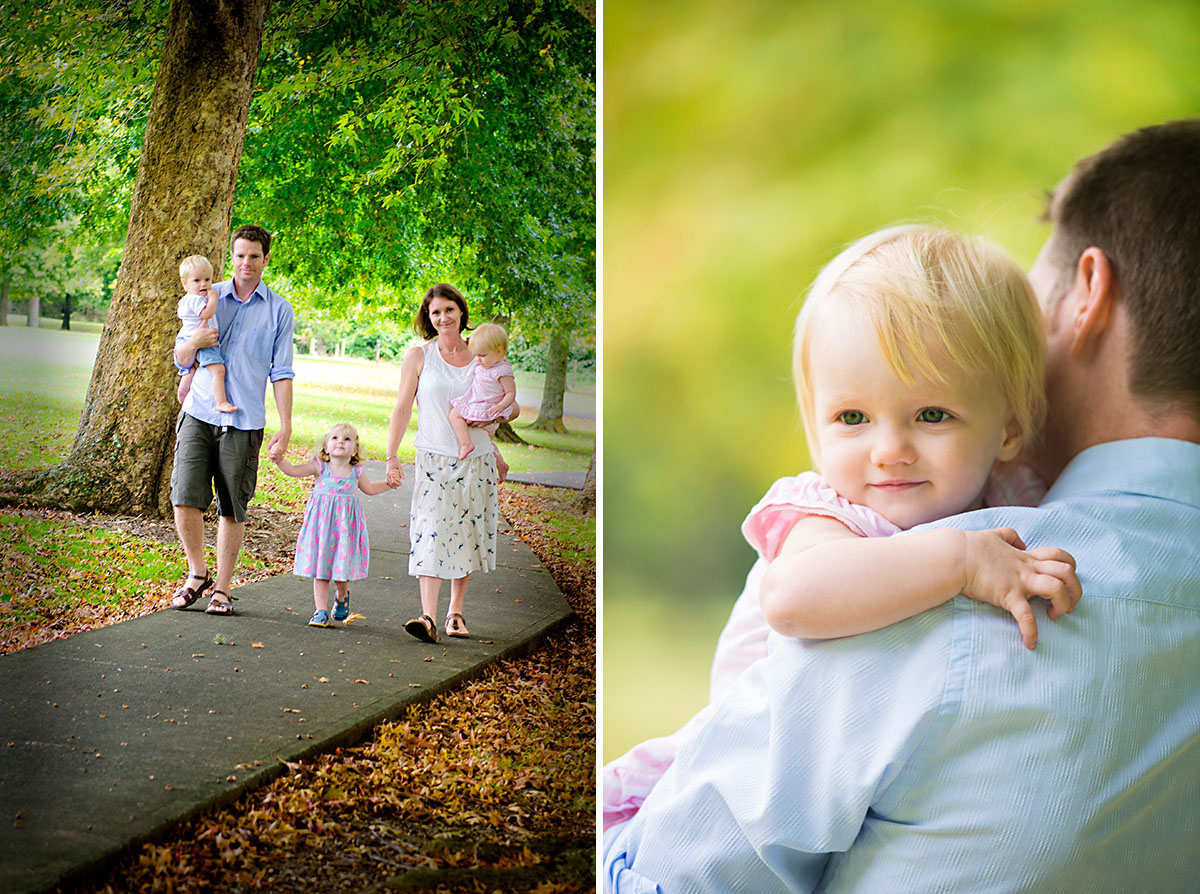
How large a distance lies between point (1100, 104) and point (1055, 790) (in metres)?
1.33

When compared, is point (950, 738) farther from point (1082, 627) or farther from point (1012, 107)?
point (1012, 107)

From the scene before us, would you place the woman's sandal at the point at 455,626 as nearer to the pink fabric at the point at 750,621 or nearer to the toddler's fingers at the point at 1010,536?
the pink fabric at the point at 750,621

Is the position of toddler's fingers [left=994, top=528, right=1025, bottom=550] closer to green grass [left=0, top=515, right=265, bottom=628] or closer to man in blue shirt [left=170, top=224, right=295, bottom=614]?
man in blue shirt [left=170, top=224, right=295, bottom=614]

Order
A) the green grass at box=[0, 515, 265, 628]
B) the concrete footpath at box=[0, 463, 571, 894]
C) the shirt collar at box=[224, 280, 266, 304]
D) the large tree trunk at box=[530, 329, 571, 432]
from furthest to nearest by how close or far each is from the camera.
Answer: the large tree trunk at box=[530, 329, 571, 432] → the shirt collar at box=[224, 280, 266, 304] → the green grass at box=[0, 515, 265, 628] → the concrete footpath at box=[0, 463, 571, 894]

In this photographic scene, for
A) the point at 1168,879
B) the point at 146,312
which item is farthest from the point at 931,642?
the point at 146,312

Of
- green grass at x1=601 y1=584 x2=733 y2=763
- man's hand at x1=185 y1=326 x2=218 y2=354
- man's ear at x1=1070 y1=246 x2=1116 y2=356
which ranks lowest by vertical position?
green grass at x1=601 y1=584 x2=733 y2=763

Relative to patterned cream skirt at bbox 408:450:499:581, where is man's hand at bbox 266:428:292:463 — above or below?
above

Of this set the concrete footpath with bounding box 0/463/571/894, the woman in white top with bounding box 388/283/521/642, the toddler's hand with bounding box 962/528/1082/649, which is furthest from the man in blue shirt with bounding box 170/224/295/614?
the toddler's hand with bounding box 962/528/1082/649

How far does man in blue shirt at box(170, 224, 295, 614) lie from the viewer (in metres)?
1.93

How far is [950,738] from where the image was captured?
1304 millimetres

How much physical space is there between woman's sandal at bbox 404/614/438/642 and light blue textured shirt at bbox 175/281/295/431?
19.8 inches

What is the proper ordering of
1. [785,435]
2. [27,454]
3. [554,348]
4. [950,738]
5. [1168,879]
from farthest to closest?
[554,348] → [785,435] → [27,454] → [1168,879] → [950,738]

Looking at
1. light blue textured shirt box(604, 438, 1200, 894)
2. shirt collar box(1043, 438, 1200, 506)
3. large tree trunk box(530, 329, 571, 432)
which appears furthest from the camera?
large tree trunk box(530, 329, 571, 432)

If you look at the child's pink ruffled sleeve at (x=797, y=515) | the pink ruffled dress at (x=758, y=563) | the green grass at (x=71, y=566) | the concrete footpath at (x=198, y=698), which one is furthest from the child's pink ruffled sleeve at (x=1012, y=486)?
the green grass at (x=71, y=566)
